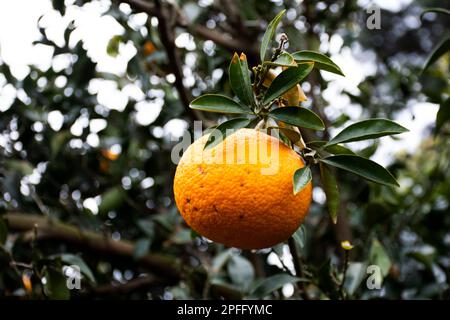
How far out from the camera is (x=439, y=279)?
139cm

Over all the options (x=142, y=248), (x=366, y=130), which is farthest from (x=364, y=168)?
(x=142, y=248)

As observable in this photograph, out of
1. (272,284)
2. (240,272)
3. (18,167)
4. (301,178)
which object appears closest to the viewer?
(301,178)

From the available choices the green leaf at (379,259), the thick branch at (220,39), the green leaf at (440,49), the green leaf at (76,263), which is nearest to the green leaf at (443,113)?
the green leaf at (440,49)

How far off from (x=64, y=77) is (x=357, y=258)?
1.02 m

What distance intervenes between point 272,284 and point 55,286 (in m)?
0.43

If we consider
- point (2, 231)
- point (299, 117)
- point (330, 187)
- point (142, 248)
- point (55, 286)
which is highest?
point (299, 117)

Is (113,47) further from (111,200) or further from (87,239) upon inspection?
(87,239)

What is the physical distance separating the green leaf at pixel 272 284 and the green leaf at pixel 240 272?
233 mm

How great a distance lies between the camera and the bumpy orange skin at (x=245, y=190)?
2.26 ft

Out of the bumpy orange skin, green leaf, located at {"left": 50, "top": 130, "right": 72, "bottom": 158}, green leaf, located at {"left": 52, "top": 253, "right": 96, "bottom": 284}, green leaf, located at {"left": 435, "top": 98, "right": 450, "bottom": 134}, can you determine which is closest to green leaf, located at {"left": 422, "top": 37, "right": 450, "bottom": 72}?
green leaf, located at {"left": 435, "top": 98, "right": 450, "bottom": 134}

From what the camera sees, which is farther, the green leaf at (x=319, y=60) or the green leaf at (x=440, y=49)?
the green leaf at (x=440, y=49)

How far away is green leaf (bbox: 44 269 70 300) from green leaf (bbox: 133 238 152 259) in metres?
0.41

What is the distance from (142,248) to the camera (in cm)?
149

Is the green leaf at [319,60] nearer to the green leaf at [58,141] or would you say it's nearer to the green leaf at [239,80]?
the green leaf at [239,80]
